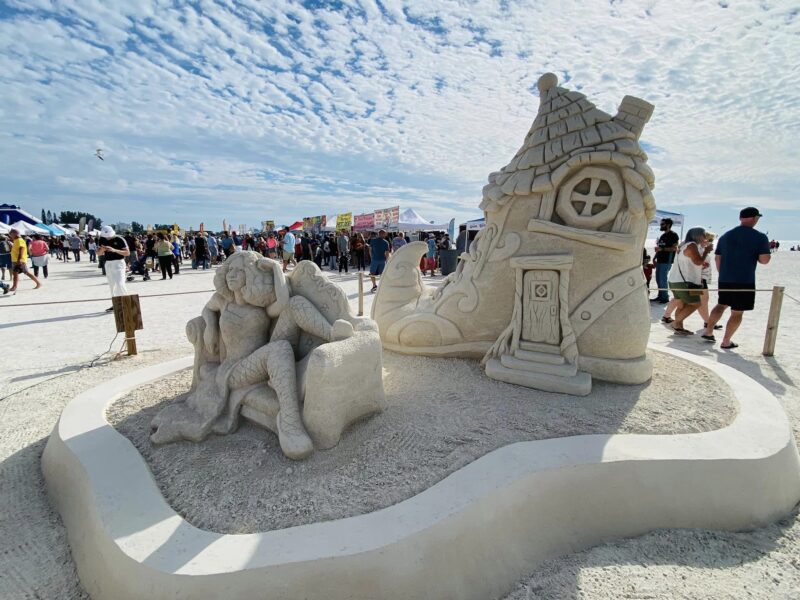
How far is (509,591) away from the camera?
67.3 inches

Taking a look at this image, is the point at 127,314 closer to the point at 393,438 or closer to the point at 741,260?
the point at 393,438

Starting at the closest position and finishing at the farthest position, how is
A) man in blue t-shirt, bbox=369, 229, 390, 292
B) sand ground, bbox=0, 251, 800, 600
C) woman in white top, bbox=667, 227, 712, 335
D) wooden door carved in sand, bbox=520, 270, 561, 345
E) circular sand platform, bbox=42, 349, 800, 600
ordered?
→ circular sand platform, bbox=42, 349, 800, 600
sand ground, bbox=0, 251, 800, 600
wooden door carved in sand, bbox=520, 270, 561, 345
woman in white top, bbox=667, 227, 712, 335
man in blue t-shirt, bbox=369, 229, 390, 292

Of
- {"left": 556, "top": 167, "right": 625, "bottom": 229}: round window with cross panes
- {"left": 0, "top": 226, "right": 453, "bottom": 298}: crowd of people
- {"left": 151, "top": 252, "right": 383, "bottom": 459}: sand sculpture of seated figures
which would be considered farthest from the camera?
{"left": 0, "top": 226, "right": 453, "bottom": 298}: crowd of people

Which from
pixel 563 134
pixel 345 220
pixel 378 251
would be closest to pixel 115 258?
pixel 378 251

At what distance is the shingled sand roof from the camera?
3.12 meters


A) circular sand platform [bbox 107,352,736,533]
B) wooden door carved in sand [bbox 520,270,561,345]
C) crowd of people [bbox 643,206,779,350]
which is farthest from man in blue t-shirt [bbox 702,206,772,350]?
wooden door carved in sand [bbox 520,270,561,345]

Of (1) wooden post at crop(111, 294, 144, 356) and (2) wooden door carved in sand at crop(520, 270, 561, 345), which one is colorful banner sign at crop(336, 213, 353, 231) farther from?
(2) wooden door carved in sand at crop(520, 270, 561, 345)

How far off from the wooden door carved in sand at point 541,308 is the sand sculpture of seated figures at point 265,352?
1379 millimetres

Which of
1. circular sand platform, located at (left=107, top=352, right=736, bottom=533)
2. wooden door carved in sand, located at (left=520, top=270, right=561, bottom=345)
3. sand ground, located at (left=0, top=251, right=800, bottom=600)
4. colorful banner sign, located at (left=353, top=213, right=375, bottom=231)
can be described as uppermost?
colorful banner sign, located at (left=353, top=213, right=375, bottom=231)

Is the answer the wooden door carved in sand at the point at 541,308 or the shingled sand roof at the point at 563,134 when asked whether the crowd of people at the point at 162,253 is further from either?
the wooden door carved in sand at the point at 541,308

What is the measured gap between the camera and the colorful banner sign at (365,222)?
74.3ft

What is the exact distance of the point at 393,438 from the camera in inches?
94.6

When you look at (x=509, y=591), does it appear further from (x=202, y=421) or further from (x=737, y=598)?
(x=202, y=421)

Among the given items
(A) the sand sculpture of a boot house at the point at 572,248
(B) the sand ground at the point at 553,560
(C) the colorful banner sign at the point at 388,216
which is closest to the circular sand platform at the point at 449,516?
(B) the sand ground at the point at 553,560
